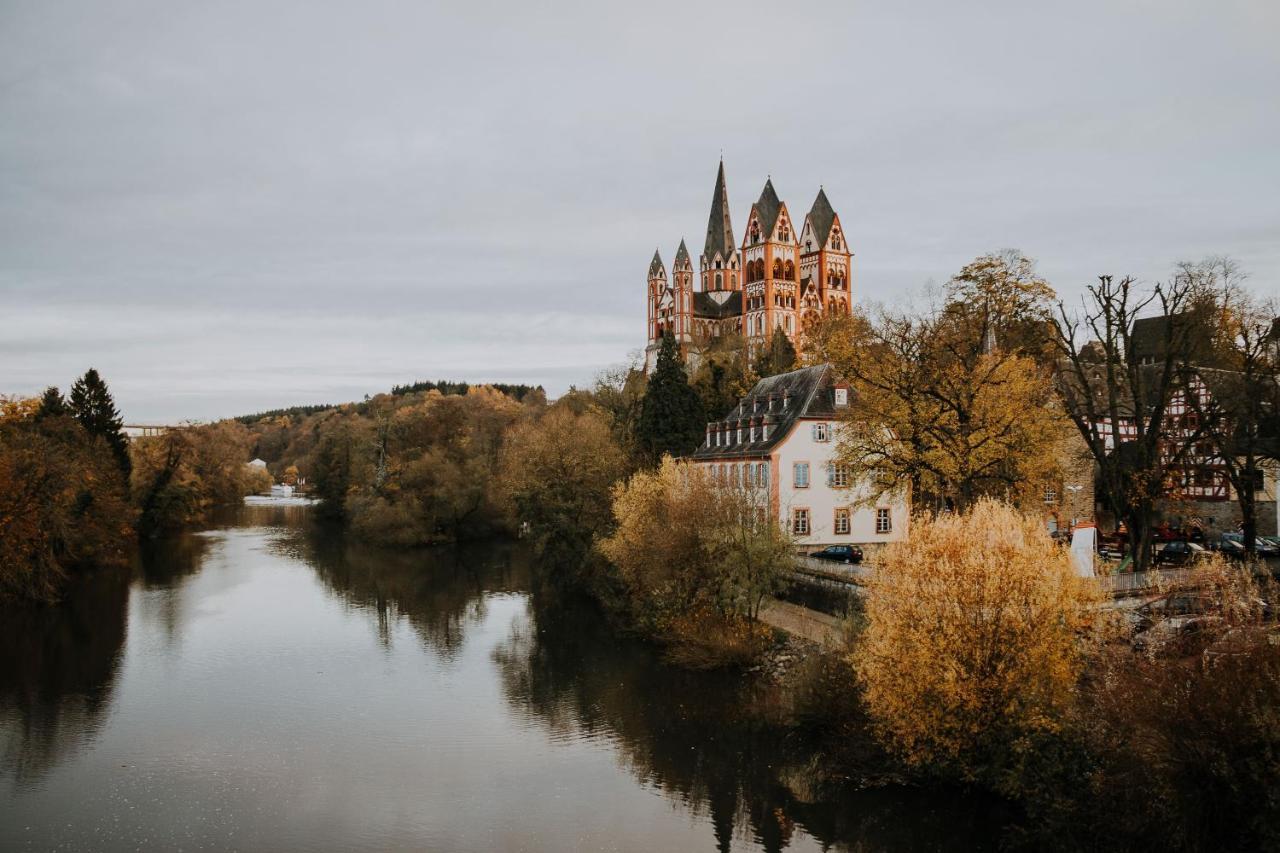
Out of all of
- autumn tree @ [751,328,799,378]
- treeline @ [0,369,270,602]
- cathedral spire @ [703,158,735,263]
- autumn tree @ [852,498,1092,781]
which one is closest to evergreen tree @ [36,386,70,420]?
treeline @ [0,369,270,602]

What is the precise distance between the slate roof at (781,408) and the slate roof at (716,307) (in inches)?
2561

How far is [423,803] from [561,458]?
22.5 m

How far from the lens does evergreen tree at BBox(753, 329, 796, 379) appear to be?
5366 centimetres

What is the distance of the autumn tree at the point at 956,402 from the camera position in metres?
28.2

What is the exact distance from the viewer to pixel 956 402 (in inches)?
1117

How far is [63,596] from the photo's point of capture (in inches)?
1512

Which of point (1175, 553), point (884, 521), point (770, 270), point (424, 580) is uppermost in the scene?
point (770, 270)

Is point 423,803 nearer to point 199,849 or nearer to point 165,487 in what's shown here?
point 199,849

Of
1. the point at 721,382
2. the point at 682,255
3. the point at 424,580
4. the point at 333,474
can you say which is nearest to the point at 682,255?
the point at 682,255

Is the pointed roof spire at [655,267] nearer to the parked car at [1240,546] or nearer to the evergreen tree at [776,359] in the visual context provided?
the evergreen tree at [776,359]

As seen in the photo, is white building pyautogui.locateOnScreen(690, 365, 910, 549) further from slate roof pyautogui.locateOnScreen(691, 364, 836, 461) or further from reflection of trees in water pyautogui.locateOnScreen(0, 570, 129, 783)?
reflection of trees in water pyautogui.locateOnScreen(0, 570, 129, 783)

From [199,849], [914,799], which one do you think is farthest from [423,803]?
[914,799]

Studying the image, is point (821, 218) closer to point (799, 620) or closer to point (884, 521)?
point (884, 521)

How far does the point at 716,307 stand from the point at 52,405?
7007 centimetres
